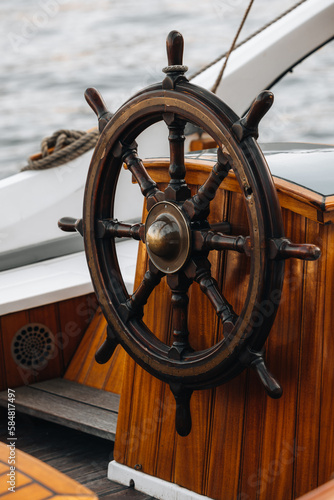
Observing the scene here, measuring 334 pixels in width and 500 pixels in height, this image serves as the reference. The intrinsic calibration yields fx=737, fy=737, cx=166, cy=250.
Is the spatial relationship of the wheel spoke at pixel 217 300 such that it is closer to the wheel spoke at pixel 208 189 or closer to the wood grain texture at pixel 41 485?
the wheel spoke at pixel 208 189

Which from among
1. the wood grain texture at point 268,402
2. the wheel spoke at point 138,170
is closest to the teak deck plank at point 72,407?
the wood grain texture at point 268,402

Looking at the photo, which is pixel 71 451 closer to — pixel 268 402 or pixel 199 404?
pixel 199 404

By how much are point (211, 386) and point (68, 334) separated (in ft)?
3.44

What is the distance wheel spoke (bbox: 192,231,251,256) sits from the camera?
4.34 ft

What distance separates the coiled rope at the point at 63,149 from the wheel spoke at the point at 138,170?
1.28 metres

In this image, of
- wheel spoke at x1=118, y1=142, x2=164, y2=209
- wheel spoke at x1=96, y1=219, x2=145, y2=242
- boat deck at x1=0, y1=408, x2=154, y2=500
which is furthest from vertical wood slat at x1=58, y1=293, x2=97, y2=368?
wheel spoke at x1=118, y1=142, x2=164, y2=209

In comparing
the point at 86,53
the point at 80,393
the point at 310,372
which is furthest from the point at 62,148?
the point at 86,53

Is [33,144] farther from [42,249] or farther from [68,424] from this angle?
[68,424]

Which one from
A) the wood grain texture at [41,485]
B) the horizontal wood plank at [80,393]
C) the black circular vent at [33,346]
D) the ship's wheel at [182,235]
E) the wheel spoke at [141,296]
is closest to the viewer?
the wood grain texture at [41,485]

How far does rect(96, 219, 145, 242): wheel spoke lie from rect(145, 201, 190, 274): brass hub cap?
0.07 metres

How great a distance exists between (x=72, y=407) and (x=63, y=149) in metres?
1.09

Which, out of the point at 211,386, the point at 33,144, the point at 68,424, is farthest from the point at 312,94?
the point at 211,386

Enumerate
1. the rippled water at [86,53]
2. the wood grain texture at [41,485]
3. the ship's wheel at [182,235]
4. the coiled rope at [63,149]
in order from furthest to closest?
the rippled water at [86,53], the coiled rope at [63,149], the ship's wheel at [182,235], the wood grain texture at [41,485]

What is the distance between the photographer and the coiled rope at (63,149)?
111 inches
